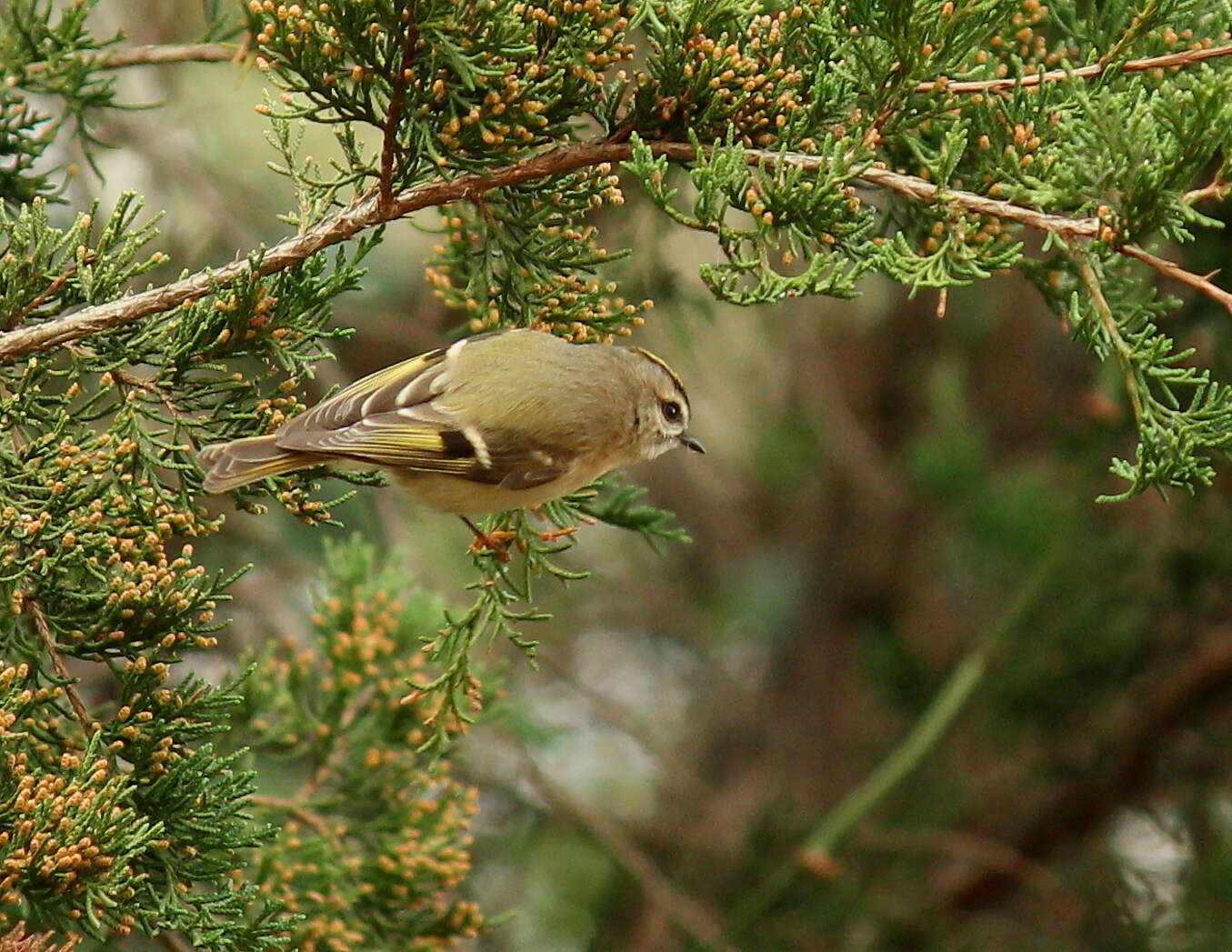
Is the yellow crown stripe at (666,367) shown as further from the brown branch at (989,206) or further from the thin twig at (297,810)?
the thin twig at (297,810)

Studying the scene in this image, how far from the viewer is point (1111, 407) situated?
327cm

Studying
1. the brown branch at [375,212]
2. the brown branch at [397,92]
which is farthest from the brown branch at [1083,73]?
the brown branch at [397,92]

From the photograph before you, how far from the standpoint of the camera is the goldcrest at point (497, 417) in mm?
2686

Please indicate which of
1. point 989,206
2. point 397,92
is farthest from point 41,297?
point 989,206

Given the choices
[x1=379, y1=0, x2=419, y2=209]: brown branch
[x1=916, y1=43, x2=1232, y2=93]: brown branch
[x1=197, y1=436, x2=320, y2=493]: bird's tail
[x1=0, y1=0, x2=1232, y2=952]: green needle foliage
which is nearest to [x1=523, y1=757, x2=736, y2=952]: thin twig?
[x1=0, y1=0, x2=1232, y2=952]: green needle foliage

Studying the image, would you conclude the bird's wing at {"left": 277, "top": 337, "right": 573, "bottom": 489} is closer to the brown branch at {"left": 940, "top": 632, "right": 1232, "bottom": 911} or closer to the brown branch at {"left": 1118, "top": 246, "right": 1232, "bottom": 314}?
the brown branch at {"left": 1118, "top": 246, "right": 1232, "bottom": 314}

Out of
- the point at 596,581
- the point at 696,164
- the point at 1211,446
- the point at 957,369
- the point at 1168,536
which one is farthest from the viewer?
the point at 596,581

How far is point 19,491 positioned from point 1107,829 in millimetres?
3670

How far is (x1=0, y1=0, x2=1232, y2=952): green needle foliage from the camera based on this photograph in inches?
72.6

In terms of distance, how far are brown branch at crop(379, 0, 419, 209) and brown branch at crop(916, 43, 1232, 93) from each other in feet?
2.34

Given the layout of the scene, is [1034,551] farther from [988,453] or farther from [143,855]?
[143,855]

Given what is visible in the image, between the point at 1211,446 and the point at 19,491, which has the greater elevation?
the point at 19,491

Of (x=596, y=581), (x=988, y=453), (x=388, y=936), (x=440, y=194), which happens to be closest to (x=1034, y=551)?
(x=988, y=453)

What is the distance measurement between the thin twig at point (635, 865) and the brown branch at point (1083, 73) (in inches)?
90.8
